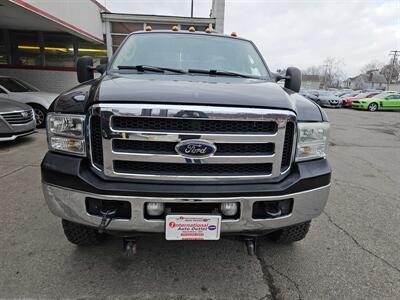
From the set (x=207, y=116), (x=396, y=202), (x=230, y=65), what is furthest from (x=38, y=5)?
(x=396, y=202)

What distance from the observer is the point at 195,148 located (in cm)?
175

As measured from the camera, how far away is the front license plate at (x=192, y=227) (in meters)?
1.75

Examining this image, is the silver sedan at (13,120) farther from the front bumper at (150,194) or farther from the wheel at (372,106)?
the wheel at (372,106)

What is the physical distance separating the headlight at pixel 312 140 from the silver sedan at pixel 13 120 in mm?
6082

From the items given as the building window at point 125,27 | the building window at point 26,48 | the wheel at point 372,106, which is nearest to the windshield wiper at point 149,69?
the building window at point 26,48

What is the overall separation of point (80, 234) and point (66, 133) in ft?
3.06

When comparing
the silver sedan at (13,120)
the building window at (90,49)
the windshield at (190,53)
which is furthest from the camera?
the building window at (90,49)

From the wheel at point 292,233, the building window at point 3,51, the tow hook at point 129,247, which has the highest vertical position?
the building window at point 3,51

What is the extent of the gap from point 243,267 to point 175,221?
959 millimetres

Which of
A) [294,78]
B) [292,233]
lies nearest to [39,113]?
[294,78]

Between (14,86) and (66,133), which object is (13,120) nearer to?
(14,86)

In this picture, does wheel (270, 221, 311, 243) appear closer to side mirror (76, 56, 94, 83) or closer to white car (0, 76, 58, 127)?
side mirror (76, 56, 94, 83)

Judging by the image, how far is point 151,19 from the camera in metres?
13.9

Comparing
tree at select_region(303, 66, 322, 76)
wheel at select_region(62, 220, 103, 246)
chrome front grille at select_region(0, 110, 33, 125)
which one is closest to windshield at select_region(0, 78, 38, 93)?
chrome front grille at select_region(0, 110, 33, 125)
